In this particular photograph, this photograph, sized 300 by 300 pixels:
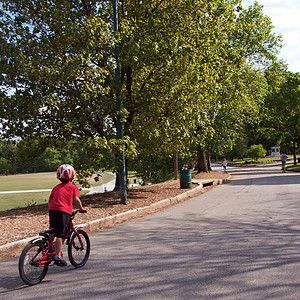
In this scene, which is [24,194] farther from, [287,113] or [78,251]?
[78,251]

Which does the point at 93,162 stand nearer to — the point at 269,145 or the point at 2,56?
the point at 2,56

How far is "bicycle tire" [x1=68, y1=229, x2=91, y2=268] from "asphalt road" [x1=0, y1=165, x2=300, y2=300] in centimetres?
14

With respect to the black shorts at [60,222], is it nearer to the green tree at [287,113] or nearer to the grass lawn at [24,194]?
the grass lawn at [24,194]

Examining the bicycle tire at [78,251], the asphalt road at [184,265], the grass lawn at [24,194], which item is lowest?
the grass lawn at [24,194]

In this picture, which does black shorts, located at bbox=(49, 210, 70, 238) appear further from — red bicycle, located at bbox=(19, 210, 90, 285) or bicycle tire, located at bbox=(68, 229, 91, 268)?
bicycle tire, located at bbox=(68, 229, 91, 268)

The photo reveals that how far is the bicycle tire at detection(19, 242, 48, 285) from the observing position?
482 centimetres

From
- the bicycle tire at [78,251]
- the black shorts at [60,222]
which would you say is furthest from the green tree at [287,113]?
the black shorts at [60,222]

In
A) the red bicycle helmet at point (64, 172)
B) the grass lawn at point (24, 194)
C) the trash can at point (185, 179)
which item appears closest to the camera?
the red bicycle helmet at point (64, 172)

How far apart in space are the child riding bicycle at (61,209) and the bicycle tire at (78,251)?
248 millimetres

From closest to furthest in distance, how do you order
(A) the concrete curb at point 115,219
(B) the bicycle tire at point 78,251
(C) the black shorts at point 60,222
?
(C) the black shorts at point 60,222 < (B) the bicycle tire at point 78,251 < (A) the concrete curb at point 115,219

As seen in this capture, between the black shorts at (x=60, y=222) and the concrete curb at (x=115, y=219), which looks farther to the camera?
the concrete curb at (x=115, y=219)

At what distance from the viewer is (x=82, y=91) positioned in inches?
458

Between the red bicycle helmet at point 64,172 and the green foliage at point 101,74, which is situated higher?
the green foliage at point 101,74

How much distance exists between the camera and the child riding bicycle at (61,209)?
5254 mm
